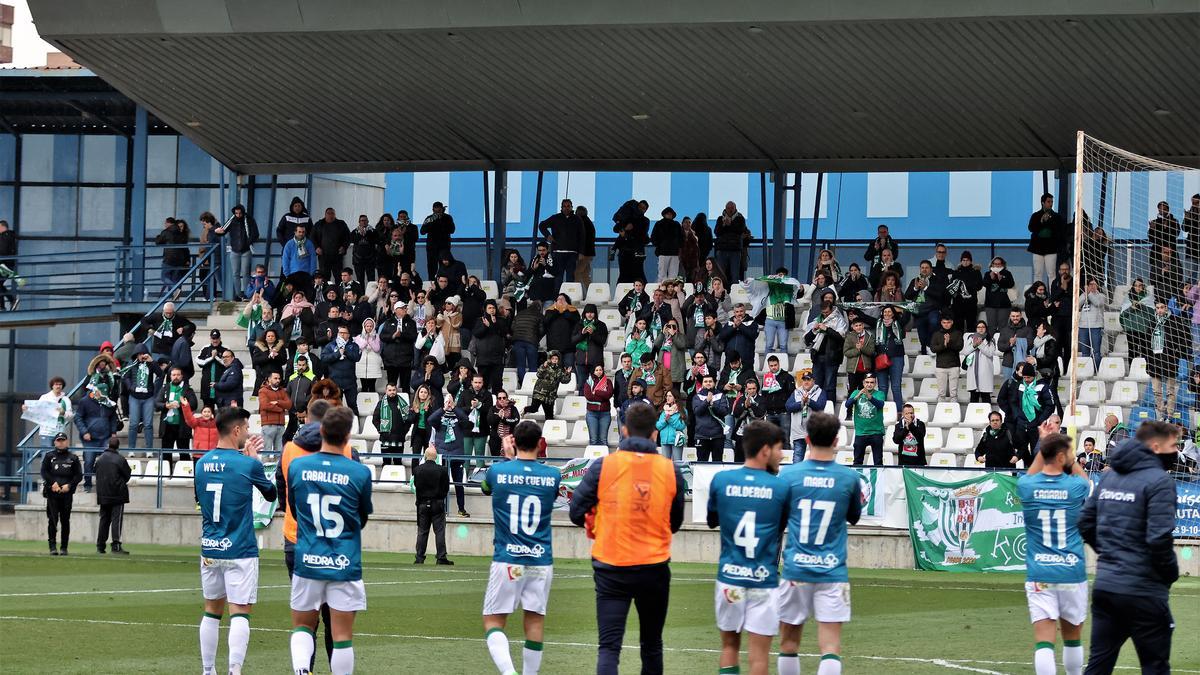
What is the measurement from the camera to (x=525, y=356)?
29969 mm

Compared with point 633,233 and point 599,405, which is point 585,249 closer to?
point 633,233

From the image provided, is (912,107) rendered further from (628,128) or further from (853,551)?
(853,551)

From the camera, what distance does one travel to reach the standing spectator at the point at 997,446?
24750 millimetres

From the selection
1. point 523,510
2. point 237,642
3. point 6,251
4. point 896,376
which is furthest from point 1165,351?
point 6,251

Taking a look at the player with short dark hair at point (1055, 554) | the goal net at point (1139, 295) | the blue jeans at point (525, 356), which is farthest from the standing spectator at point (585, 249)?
the player with short dark hair at point (1055, 554)

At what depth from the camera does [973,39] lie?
85.7ft

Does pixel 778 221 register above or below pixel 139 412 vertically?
above

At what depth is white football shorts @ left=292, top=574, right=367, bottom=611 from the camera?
34.3ft

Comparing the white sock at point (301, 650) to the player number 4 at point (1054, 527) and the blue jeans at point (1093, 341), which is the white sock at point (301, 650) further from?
the blue jeans at point (1093, 341)

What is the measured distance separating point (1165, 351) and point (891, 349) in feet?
14.1

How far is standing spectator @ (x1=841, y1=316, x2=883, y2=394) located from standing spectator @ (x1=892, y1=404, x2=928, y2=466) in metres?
2.25

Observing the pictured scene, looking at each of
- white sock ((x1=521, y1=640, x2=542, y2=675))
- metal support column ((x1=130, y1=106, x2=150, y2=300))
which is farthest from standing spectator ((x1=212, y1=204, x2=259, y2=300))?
white sock ((x1=521, y1=640, x2=542, y2=675))

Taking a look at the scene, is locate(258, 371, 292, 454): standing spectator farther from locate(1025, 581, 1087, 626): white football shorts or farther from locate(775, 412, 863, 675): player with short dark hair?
locate(775, 412, 863, 675): player with short dark hair

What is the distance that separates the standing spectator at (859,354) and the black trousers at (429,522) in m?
7.68
